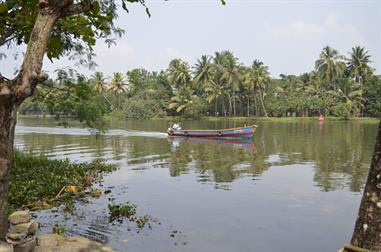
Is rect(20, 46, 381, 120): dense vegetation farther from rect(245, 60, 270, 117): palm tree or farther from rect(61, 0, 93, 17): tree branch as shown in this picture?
rect(61, 0, 93, 17): tree branch

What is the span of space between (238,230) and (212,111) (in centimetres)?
8695

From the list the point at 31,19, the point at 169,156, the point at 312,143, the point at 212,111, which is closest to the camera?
the point at 31,19

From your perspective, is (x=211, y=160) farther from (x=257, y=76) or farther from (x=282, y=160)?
(x=257, y=76)

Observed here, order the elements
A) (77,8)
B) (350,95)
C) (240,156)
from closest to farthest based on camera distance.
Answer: (77,8) → (240,156) → (350,95)

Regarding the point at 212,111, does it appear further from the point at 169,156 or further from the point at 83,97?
the point at 83,97

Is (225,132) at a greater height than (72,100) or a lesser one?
lesser

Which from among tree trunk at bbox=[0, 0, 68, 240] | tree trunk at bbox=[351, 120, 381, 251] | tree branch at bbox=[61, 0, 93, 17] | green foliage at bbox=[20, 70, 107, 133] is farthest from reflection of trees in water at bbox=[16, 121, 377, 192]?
tree branch at bbox=[61, 0, 93, 17]

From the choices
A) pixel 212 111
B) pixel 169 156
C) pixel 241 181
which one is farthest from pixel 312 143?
pixel 212 111

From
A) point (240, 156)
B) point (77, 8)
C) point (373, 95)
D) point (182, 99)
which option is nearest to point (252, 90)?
point (182, 99)

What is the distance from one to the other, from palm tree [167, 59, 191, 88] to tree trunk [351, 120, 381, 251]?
3268 inches

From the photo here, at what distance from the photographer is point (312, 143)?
35.5m

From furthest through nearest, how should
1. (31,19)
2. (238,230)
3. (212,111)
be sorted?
1. (212,111)
2. (238,230)
3. (31,19)

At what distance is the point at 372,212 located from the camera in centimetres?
502

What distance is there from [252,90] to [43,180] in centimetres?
7899
